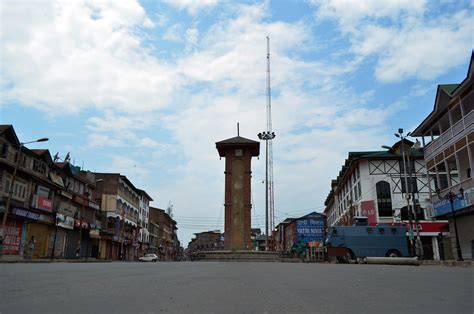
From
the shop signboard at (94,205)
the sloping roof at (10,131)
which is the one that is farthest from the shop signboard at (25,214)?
the shop signboard at (94,205)

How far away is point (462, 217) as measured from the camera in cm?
2441

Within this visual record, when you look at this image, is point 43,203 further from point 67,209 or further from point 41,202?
point 67,209

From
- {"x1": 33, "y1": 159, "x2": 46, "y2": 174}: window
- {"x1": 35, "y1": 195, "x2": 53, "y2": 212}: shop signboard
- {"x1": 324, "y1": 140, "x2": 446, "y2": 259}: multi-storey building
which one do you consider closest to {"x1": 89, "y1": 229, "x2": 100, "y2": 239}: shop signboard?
{"x1": 35, "y1": 195, "x2": 53, "y2": 212}: shop signboard

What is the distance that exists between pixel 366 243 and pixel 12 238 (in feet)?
89.7

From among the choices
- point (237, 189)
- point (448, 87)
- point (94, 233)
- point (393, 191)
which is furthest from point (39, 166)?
point (393, 191)

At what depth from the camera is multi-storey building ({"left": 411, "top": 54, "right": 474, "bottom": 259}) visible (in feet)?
72.8

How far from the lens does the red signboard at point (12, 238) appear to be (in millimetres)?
30325

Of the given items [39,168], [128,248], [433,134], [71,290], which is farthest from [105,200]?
[71,290]

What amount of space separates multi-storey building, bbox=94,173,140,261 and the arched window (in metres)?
34.1

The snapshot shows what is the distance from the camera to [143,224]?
75.6 metres

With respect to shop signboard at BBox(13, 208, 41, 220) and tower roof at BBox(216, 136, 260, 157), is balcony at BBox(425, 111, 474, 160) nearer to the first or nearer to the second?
tower roof at BBox(216, 136, 260, 157)

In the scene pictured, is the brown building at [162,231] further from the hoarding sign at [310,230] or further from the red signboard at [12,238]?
the red signboard at [12,238]

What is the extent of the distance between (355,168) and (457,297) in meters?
43.3

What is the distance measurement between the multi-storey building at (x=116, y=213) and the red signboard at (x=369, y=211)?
32342mm
